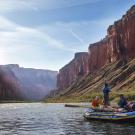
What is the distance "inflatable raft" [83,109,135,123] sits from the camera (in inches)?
1801

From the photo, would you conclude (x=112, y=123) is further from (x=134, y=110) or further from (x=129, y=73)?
(x=129, y=73)

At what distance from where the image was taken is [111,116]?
48.8m

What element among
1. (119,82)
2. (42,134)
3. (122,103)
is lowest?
(42,134)

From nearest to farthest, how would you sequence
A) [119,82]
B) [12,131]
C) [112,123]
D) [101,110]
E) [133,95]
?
[12,131], [112,123], [101,110], [133,95], [119,82]

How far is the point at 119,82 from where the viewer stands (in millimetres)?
186250

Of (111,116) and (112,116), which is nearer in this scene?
(112,116)

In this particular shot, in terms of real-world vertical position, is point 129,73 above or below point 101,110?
above

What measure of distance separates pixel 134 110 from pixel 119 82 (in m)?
141

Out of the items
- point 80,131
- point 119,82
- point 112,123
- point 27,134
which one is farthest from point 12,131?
point 119,82

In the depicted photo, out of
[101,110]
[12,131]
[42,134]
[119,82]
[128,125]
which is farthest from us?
[119,82]

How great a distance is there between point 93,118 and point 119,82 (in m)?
136

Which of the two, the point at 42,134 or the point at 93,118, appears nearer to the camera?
the point at 42,134

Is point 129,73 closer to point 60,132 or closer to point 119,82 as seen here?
point 119,82

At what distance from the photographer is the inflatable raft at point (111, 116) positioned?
4575cm
